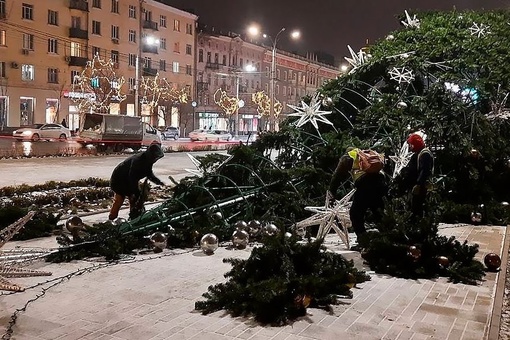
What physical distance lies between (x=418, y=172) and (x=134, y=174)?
480cm

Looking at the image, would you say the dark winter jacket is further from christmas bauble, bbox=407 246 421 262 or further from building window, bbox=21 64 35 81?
building window, bbox=21 64 35 81

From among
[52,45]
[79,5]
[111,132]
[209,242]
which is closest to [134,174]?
[209,242]

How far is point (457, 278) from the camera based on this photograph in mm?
6898

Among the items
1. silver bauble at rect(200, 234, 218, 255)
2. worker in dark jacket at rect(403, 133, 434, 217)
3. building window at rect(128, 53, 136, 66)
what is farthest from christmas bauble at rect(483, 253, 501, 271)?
building window at rect(128, 53, 136, 66)

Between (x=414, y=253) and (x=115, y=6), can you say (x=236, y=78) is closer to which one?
(x=115, y=6)

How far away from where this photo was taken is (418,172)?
8.84 m

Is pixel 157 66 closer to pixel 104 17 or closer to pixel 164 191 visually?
pixel 104 17

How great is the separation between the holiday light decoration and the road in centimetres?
2308

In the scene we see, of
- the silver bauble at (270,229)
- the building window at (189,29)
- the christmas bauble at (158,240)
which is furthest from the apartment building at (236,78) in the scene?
the christmas bauble at (158,240)

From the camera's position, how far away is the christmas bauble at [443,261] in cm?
707

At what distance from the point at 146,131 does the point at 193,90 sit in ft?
110

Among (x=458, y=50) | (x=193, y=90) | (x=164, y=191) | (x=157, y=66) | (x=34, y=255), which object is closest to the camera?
(x=34, y=255)

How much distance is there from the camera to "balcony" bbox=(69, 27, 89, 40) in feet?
169

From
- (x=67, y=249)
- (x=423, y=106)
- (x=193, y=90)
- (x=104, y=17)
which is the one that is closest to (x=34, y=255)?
(x=67, y=249)
